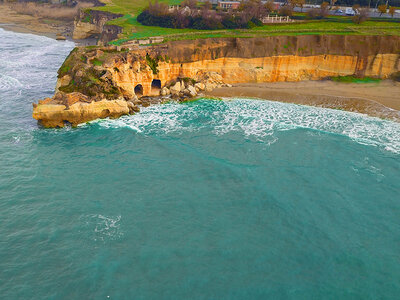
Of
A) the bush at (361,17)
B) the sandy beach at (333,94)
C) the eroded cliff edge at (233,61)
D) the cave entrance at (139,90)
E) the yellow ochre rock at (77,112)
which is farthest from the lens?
the bush at (361,17)

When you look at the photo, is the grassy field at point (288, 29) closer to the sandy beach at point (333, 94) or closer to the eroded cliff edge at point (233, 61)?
the eroded cliff edge at point (233, 61)

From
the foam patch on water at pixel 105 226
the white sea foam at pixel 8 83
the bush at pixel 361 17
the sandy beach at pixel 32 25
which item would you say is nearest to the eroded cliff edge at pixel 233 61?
the bush at pixel 361 17

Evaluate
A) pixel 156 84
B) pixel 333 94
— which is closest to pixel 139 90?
pixel 156 84

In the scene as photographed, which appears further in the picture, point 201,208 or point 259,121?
point 259,121

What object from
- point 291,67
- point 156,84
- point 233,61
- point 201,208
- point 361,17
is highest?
point 361,17

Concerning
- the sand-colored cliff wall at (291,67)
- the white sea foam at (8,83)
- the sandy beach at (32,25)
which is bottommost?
the white sea foam at (8,83)

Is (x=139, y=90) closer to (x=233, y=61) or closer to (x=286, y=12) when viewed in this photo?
(x=233, y=61)
